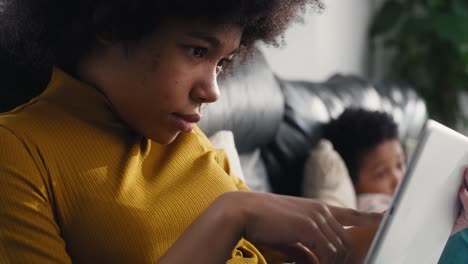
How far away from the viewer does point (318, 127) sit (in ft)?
6.77

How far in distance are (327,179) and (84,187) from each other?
1092 mm

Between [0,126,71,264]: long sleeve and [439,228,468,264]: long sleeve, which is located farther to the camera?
[439,228,468,264]: long sleeve

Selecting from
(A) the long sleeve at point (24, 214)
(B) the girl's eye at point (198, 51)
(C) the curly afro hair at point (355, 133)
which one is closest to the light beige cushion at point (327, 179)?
(C) the curly afro hair at point (355, 133)

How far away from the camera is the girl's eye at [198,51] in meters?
0.90

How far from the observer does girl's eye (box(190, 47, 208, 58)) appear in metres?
0.90

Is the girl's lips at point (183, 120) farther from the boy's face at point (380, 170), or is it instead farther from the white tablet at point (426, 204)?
the boy's face at point (380, 170)

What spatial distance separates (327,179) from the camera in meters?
1.89

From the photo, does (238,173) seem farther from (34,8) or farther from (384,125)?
(384,125)

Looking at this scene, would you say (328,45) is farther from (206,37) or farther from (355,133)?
(206,37)

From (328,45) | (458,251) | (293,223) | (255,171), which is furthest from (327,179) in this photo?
(328,45)

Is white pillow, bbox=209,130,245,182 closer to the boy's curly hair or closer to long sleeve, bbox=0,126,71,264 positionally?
the boy's curly hair

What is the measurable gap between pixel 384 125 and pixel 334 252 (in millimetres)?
1424

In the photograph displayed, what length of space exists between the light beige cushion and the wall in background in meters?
0.78

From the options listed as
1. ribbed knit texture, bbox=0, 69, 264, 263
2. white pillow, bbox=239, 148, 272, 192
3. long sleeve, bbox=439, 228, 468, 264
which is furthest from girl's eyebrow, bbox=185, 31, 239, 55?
white pillow, bbox=239, 148, 272, 192
